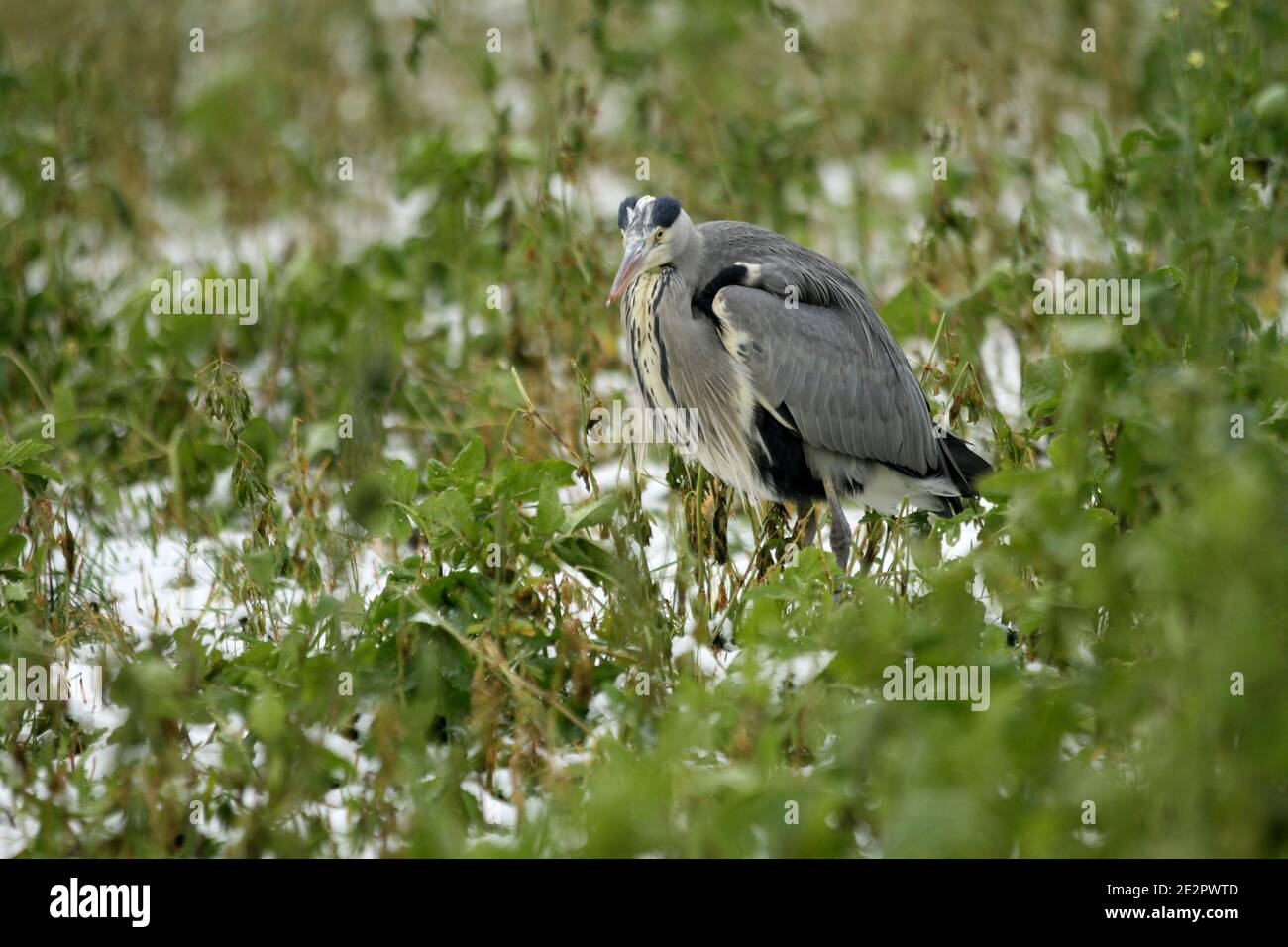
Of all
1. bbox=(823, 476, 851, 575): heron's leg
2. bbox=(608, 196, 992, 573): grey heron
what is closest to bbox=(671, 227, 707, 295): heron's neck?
bbox=(608, 196, 992, 573): grey heron

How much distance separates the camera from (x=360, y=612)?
3.63m

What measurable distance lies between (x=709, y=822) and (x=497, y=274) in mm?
4007

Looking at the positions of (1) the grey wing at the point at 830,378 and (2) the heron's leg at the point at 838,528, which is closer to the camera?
(1) the grey wing at the point at 830,378

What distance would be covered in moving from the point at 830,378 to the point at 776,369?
18 cm

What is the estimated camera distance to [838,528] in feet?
15.0

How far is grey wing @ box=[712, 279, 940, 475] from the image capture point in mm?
4410

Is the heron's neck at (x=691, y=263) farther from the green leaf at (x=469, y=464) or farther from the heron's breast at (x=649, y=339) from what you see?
the green leaf at (x=469, y=464)

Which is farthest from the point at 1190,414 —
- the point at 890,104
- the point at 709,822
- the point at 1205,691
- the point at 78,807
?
the point at 890,104

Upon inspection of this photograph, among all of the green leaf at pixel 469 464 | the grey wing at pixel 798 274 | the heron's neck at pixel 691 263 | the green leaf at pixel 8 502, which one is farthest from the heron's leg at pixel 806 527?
the green leaf at pixel 8 502

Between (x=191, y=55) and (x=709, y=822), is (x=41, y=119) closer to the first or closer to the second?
(x=191, y=55)

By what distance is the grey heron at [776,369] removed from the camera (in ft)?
14.5

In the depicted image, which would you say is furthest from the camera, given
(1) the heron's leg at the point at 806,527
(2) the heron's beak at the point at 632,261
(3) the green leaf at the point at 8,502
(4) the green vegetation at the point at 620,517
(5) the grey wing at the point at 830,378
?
(1) the heron's leg at the point at 806,527

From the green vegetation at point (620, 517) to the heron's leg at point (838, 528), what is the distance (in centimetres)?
12

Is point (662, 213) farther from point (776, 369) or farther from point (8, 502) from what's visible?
point (8, 502)
